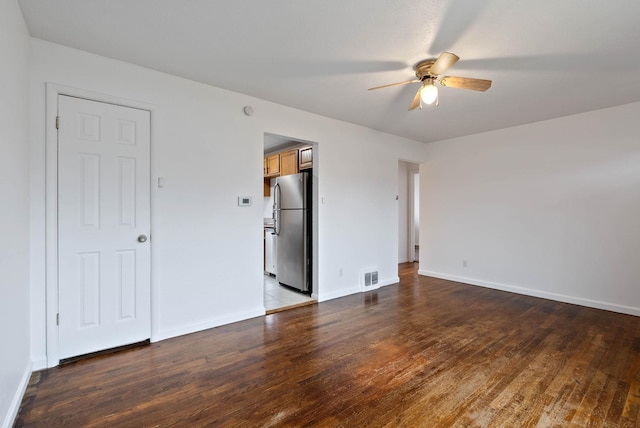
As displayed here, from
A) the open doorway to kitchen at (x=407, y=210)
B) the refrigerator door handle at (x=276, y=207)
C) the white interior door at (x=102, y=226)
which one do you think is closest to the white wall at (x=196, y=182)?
the white interior door at (x=102, y=226)

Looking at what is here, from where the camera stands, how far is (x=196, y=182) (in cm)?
298

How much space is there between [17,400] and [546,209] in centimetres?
570

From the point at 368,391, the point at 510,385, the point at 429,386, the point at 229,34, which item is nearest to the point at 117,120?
the point at 229,34

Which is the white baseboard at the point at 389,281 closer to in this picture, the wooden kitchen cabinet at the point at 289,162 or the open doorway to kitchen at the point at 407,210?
the open doorway to kitchen at the point at 407,210

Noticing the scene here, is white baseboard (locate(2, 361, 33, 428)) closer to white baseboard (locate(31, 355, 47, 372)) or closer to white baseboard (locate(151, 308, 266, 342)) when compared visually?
white baseboard (locate(31, 355, 47, 372))

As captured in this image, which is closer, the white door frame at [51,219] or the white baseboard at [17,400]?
the white baseboard at [17,400]

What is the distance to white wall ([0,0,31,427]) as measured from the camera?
1.57 meters

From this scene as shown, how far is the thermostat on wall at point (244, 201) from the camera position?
10.8 feet

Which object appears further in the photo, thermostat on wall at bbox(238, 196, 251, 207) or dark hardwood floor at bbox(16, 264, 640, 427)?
thermostat on wall at bbox(238, 196, 251, 207)

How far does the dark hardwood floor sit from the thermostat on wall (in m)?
1.29

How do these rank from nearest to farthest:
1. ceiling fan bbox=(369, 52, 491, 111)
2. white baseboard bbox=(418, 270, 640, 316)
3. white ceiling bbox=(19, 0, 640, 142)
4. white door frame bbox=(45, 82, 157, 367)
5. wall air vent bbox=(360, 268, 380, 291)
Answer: white ceiling bbox=(19, 0, 640, 142) → white door frame bbox=(45, 82, 157, 367) → ceiling fan bbox=(369, 52, 491, 111) → white baseboard bbox=(418, 270, 640, 316) → wall air vent bbox=(360, 268, 380, 291)

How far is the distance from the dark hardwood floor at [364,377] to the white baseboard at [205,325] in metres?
0.08

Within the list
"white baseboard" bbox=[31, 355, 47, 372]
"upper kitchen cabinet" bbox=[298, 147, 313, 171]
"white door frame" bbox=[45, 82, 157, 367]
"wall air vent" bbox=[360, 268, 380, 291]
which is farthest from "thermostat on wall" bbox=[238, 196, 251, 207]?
"wall air vent" bbox=[360, 268, 380, 291]

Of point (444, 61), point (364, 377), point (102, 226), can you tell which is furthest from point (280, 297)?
point (444, 61)
